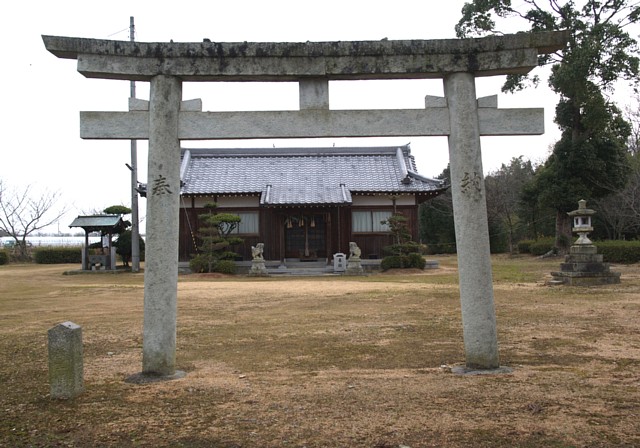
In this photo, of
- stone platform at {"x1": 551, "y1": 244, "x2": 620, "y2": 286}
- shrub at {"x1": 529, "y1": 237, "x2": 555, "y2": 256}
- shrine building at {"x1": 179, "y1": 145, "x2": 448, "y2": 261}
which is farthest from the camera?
shrub at {"x1": 529, "y1": 237, "x2": 555, "y2": 256}

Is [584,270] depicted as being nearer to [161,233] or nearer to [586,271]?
[586,271]

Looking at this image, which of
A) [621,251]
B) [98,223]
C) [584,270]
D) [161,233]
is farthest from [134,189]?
[621,251]

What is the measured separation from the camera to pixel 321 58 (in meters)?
6.03

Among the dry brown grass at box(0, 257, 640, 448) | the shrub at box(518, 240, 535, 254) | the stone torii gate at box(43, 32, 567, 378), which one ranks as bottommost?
the dry brown grass at box(0, 257, 640, 448)

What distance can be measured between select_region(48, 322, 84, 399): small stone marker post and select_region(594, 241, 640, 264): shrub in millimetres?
25509

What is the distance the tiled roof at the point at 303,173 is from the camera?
26.1m

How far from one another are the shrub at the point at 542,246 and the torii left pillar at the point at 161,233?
94.2 ft

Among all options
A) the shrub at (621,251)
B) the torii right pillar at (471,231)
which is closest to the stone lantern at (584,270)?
the shrub at (621,251)

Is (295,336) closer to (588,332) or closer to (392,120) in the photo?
(392,120)

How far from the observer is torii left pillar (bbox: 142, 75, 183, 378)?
231 inches

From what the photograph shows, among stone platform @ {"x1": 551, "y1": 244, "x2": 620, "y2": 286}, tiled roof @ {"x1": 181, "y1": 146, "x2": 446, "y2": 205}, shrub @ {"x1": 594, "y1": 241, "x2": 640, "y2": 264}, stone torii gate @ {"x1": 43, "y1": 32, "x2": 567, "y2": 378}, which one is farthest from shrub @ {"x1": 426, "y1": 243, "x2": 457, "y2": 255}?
stone torii gate @ {"x1": 43, "y1": 32, "x2": 567, "y2": 378}

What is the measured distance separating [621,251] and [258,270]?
16.9 m

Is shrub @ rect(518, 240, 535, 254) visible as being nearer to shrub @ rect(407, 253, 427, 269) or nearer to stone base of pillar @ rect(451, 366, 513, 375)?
shrub @ rect(407, 253, 427, 269)

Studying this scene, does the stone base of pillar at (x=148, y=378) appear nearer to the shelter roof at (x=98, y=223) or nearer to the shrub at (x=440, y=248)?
the shelter roof at (x=98, y=223)
